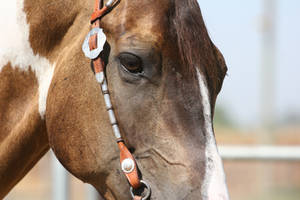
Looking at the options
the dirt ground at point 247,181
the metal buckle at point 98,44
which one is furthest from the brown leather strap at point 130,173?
the dirt ground at point 247,181

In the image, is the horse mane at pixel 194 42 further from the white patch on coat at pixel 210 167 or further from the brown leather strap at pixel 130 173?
the brown leather strap at pixel 130 173

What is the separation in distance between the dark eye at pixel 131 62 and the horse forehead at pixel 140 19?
8 cm

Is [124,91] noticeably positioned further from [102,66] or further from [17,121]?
[17,121]

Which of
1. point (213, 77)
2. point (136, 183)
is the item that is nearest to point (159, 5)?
point (213, 77)

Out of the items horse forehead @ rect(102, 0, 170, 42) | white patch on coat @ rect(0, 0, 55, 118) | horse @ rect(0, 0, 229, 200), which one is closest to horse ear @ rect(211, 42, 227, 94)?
horse @ rect(0, 0, 229, 200)

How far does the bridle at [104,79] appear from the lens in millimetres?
1839

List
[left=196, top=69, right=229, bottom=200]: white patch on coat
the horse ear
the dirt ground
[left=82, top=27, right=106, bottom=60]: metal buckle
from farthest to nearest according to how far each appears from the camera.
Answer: the dirt ground
the horse ear
[left=82, top=27, right=106, bottom=60]: metal buckle
[left=196, top=69, right=229, bottom=200]: white patch on coat

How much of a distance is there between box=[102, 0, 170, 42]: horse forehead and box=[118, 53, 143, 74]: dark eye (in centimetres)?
8

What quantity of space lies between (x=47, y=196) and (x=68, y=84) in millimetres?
3745

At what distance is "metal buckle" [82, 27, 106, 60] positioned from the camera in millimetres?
1934

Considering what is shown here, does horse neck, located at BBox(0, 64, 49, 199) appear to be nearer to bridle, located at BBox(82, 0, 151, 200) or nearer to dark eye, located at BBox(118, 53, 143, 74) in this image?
bridle, located at BBox(82, 0, 151, 200)

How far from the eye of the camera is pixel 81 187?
18.6 ft

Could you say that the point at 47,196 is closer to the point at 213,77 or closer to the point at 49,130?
the point at 49,130

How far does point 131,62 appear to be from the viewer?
6.13 ft
